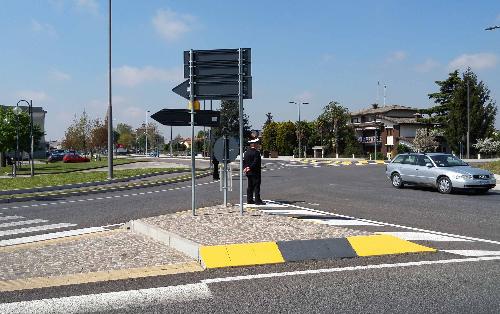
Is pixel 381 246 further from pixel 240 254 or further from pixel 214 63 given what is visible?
pixel 214 63

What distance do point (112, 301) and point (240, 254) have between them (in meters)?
2.41

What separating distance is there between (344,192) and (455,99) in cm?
5195

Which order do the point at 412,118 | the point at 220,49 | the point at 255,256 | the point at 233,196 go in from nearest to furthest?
the point at 255,256
the point at 220,49
the point at 233,196
the point at 412,118

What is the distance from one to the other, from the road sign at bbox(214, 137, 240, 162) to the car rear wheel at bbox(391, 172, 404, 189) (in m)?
10.9

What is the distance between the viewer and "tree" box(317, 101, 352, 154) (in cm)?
8056

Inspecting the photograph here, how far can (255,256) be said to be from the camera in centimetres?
762

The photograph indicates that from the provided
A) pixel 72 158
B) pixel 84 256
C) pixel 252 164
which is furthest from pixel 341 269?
pixel 72 158

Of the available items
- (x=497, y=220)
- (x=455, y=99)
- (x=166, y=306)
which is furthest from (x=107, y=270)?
(x=455, y=99)

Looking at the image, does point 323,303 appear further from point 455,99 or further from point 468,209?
point 455,99

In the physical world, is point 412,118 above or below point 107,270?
above

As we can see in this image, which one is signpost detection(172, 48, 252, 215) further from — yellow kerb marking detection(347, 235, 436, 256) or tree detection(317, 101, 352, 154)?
tree detection(317, 101, 352, 154)

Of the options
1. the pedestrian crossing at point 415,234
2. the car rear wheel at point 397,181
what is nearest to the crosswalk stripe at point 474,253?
the pedestrian crossing at point 415,234

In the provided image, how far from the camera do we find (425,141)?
69438 millimetres

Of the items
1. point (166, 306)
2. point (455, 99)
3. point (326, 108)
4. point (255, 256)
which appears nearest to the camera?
point (166, 306)
